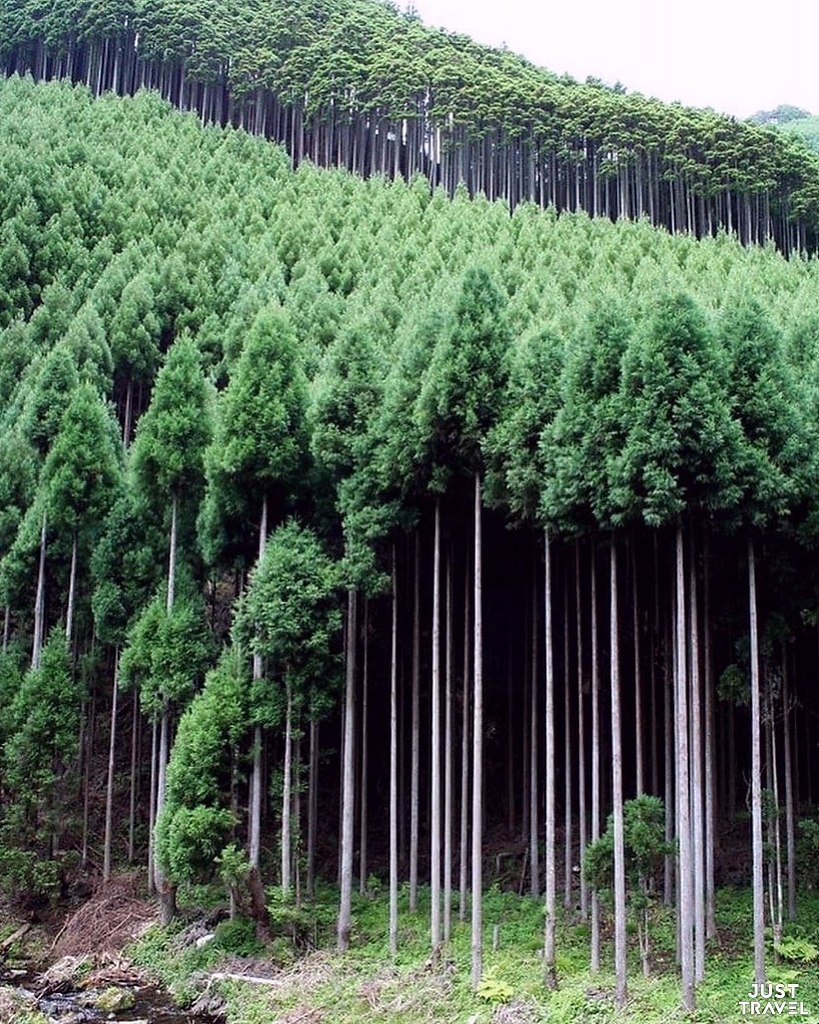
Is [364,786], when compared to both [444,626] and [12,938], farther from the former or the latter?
[12,938]

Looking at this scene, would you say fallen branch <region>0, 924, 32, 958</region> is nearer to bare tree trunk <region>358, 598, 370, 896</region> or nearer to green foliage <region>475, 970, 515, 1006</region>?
bare tree trunk <region>358, 598, 370, 896</region>

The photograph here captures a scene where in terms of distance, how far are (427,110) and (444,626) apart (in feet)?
129

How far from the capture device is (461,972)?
15.8 metres

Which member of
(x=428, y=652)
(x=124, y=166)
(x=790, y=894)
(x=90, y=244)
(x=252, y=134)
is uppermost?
(x=252, y=134)

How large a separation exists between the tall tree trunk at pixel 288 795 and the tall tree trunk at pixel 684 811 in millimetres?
6711

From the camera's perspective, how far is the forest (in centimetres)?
1506

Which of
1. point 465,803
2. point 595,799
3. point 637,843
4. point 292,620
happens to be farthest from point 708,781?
point 292,620

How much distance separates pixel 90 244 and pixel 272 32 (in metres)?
26.6

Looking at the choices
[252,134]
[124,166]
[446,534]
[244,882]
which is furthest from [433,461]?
[252,134]

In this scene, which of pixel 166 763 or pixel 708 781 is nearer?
pixel 708 781

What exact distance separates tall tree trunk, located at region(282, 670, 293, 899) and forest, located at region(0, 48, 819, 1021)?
2.8 inches

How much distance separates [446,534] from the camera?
19.0 meters

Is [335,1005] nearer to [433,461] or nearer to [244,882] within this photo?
[244,882]

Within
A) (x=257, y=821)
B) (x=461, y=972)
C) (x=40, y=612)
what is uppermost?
(x=40, y=612)
